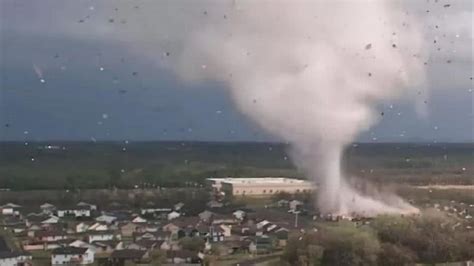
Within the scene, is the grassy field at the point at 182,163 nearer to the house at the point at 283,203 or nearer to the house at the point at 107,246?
the house at the point at 283,203

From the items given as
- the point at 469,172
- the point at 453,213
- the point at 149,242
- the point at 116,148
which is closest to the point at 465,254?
the point at 453,213

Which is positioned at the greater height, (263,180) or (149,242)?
(263,180)

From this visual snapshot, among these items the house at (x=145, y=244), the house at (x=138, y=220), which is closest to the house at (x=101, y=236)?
the house at (x=145, y=244)

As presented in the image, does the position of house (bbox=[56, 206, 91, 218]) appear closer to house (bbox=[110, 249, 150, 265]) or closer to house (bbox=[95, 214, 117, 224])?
house (bbox=[95, 214, 117, 224])

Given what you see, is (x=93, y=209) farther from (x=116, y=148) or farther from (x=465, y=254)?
(x=465, y=254)

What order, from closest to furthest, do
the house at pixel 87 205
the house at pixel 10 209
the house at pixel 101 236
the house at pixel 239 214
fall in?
the house at pixel 101 236 → the house at pixel 10 209 → the house at pixel 87 205 → the house at pixel 239 214

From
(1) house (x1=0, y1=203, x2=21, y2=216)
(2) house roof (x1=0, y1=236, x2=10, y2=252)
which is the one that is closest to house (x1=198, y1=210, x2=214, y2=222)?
(1) house (x1=0, y1=203, x2=21, y2=216)
